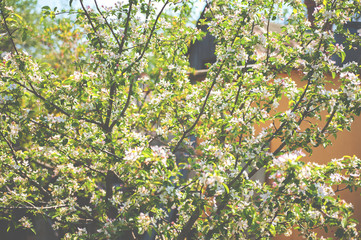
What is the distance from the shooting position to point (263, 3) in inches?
136

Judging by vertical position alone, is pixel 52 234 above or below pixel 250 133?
below

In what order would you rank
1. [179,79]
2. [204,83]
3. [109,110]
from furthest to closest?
[204,83] → [179,79] → [109,110]

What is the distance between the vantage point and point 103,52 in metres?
3.51

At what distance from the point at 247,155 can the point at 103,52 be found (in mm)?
2098

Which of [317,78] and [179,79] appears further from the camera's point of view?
[179,79]

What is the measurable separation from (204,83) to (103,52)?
183cm

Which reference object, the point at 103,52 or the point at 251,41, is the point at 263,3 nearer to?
the point at 251,41

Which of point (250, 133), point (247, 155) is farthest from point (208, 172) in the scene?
point (250, 133)

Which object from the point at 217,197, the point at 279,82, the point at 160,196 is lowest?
the point at 160,196

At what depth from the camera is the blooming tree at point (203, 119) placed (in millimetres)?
2758

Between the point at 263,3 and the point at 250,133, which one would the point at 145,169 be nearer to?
the point at 250,133

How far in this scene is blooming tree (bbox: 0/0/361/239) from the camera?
276 cm

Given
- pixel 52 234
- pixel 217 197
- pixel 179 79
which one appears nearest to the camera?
pixel 217 197

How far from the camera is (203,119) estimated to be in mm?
4332
